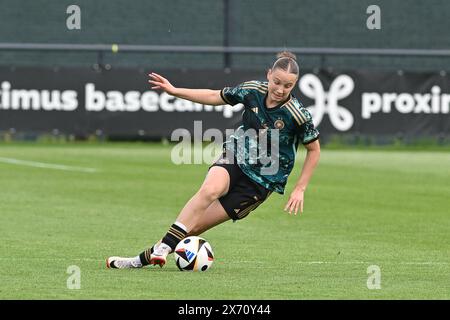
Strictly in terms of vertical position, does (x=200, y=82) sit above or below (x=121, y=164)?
above

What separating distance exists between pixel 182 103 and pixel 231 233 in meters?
13.3

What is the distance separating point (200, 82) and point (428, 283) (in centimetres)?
1788

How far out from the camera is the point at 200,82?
26875 mm

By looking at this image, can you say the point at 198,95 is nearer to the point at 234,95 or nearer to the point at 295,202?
the point at 234,95

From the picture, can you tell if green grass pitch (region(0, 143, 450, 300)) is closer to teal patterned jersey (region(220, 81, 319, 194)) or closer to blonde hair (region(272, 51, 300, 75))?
teal patterned jersey (region(220, 81, 319, 194))

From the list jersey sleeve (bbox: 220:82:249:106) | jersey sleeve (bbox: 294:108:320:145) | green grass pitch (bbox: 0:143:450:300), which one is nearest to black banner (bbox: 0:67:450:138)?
green grass pitch (bbox: 0:143:450:300)

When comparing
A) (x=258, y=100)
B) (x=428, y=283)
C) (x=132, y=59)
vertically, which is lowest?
(x=428, y=283)

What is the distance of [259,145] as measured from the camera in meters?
9.93

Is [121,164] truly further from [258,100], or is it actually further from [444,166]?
[258,100]

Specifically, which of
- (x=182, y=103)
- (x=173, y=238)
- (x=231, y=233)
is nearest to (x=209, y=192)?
(x=173, y=238)

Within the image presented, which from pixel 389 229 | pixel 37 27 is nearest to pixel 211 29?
pixel 37 27

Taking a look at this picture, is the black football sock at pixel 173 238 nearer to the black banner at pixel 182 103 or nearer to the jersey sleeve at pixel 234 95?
the jersey sleeve at pixel 234 95

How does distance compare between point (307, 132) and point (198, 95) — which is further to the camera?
point (198, 95)

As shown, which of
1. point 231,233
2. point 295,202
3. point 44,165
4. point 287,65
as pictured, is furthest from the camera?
point 44,165
